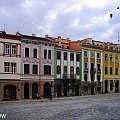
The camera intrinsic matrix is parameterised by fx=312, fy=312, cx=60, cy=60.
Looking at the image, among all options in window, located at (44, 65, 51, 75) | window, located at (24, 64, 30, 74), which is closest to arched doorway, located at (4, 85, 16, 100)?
window, located at (24, 64, 30, 74)

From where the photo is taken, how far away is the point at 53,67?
6281cm

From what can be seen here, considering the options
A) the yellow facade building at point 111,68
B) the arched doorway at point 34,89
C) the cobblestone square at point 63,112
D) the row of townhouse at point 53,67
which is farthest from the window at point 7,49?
the yellow facade building at point 111,68

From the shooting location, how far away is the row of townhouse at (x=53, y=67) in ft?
182

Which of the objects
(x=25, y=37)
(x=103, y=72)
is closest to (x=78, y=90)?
(x=103, y=72)

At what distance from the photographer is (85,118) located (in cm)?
2488

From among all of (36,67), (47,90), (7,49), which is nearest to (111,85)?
(47,90)

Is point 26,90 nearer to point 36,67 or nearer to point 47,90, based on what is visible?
point 36,67

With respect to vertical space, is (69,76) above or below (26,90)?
above

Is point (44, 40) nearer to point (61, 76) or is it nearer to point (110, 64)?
point (61, 76)

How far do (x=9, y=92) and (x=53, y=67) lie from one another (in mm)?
11550

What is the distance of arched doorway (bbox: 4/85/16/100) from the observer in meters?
54.7

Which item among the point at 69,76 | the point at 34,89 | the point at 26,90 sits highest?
the point at 69,76

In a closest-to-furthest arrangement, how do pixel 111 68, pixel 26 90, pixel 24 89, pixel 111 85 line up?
pixel 24 89
pixel 26 90
pixel 111 85
pixel 111 68

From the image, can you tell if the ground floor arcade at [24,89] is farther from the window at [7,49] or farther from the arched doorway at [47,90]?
the window at [7,49]
